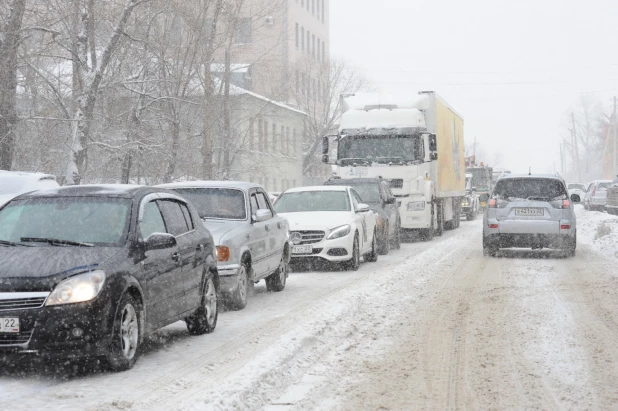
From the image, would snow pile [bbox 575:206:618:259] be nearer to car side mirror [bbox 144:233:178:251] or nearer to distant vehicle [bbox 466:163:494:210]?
car side mirror [bbox 144:233:178:251]

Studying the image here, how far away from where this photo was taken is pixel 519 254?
71.3ft

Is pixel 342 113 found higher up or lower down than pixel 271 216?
higher up

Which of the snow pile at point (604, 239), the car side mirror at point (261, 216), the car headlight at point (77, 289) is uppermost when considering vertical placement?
the car side mirror at point (261, 216)

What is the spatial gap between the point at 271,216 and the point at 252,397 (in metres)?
6.88

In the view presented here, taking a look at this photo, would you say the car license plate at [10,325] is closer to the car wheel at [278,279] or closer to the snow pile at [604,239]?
the car wheel at [278,279]

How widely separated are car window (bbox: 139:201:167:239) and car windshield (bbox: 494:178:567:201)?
12312 millimetres

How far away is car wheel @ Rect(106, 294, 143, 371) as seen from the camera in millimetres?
7430

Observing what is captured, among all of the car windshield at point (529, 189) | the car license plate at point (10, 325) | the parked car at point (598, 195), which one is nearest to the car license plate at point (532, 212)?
the car windshield at point (529, 189)

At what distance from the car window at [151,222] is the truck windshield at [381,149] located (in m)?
17.2

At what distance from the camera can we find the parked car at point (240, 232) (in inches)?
460

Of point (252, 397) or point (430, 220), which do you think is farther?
point (430, 220)

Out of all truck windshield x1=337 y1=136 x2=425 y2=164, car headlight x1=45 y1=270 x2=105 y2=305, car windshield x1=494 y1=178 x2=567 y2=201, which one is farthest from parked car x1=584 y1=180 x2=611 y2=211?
car headlight x1=45 y1=270 x2=105 y2=305

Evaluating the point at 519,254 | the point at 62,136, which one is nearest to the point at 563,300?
the point at 519,254

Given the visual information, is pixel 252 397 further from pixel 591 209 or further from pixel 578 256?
pixel 591 209
